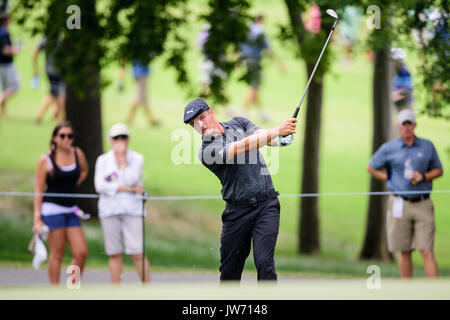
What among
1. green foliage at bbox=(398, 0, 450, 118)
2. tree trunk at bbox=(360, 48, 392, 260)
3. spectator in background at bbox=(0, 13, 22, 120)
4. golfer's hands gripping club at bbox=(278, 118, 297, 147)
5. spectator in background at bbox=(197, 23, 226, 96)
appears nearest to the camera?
golfer's hands gripping club at bbox=(278, 118, 297, 147)

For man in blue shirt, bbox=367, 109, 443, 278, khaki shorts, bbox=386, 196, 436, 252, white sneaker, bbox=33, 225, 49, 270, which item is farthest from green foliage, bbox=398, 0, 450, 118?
white sneaker, bbox=33, 225, 49, 270

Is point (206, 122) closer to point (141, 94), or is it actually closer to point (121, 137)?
point (121, 137)

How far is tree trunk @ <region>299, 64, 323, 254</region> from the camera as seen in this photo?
16.2 meters

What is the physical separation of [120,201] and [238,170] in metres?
2.87

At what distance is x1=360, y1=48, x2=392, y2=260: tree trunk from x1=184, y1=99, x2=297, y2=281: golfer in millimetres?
7741

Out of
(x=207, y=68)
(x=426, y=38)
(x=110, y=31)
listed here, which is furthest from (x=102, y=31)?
(x=426, y=38)

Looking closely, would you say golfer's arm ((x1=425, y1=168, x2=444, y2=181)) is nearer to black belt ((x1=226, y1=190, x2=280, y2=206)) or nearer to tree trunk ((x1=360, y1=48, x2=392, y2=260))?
black belt ((x1=226, y1=190, x2=280, y2=206))

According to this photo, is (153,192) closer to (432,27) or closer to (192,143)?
(192,143)

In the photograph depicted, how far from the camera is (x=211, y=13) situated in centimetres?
1391

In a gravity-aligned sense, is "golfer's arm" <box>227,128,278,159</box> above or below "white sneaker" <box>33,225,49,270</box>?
above

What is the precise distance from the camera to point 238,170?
804 cm

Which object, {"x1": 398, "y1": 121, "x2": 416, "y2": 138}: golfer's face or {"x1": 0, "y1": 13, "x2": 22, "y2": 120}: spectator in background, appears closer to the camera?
{"x1": 398, "y1": 121, "x2": 416, "y2": 138}: golfer's face

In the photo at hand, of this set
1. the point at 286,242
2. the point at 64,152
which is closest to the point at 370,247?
the point at 286,242

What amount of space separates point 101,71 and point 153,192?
16.7 feet
